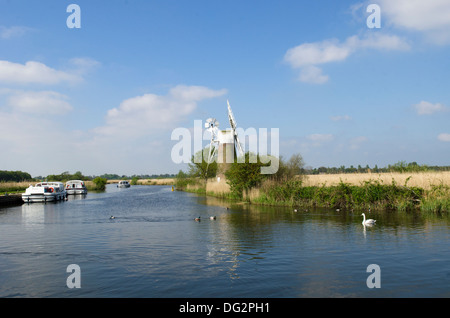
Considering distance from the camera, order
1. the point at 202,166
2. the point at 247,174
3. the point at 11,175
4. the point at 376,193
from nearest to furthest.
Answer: the point at 376,193, the point at 247,174, the point at 202,166, the point at 11,175

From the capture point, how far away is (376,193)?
1006 inches

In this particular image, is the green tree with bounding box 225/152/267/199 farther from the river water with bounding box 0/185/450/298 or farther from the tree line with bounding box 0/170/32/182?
the tree line with bounding box 0/170/32/182

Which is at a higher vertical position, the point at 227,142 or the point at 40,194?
the point at 227,142

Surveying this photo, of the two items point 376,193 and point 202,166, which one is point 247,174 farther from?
point 202,166

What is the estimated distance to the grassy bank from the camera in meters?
24.0

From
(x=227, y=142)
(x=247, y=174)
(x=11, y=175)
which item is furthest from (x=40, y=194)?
(x=11, y=175)

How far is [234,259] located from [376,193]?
1707 cm

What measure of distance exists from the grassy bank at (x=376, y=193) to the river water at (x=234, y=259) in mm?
3679

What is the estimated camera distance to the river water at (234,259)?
9.15 metres

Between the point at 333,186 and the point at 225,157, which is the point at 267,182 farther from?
the point at 225,157

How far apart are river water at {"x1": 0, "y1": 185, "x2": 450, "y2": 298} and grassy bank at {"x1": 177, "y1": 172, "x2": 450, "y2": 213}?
12.1 feet

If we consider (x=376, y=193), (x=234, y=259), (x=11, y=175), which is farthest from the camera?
(x=11, y=175)
